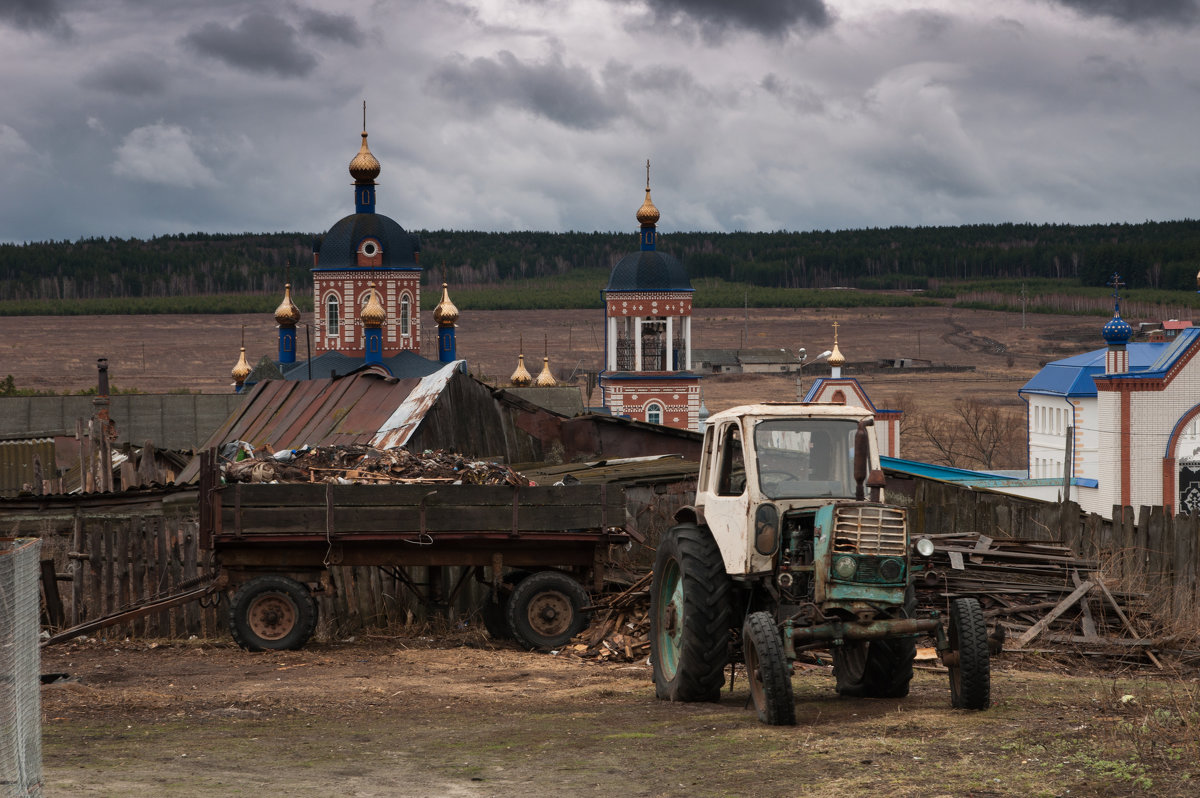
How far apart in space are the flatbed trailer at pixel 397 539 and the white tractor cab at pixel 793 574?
3451mm

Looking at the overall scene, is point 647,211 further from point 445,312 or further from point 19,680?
point 19,680

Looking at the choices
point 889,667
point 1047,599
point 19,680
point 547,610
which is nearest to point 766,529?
point 889,667

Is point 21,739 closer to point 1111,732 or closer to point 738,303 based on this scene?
point 1111,732

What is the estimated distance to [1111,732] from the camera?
9.48 m

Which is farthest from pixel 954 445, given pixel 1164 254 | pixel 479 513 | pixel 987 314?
pixel 1164 254

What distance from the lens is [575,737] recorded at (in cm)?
1027

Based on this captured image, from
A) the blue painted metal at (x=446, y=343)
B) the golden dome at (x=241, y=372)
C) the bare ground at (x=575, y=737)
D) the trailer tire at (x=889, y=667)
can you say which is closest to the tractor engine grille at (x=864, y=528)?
the trailer tire at (x=889, y=667)

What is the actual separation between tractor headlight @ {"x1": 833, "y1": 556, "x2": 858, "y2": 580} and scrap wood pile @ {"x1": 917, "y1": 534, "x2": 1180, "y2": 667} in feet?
16.8

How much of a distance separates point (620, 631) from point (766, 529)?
5324 millimetres

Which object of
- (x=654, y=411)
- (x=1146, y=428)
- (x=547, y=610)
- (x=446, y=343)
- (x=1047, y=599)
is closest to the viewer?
(x=547, y=610)

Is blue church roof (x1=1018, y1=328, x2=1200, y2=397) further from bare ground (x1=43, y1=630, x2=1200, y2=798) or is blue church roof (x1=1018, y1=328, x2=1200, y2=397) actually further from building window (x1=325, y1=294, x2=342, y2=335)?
building window (x1=325, y1=294, x2=342, y2=335)

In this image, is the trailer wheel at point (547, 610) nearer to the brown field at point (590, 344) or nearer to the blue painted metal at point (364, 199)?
the blue painted metal at point (364, 199)

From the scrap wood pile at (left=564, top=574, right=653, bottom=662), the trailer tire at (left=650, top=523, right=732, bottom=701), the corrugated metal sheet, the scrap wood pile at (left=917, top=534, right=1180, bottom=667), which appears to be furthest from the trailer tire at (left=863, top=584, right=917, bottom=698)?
the corrugated metal sheet

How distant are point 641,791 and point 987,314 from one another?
17201 cm
